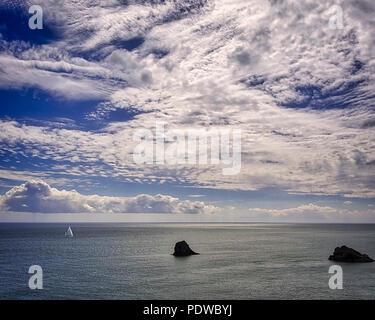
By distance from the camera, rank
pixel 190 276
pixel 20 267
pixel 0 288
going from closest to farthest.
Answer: pixel 0 288, pixel 190 276, pixel 20 267

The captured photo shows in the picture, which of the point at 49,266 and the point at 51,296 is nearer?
the point at 51,296

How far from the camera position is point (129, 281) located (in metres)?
64.0

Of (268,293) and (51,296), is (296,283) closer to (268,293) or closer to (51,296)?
(268,293)

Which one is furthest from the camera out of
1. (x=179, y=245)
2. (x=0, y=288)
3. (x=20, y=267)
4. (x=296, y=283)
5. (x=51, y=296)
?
(x=179, y=245)

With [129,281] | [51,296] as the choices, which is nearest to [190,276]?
[129,281]

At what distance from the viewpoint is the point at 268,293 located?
53.7 meters
